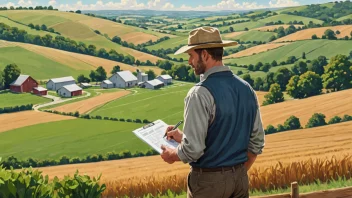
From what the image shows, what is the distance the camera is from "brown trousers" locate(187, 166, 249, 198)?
3.79 metres

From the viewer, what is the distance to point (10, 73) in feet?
55.4

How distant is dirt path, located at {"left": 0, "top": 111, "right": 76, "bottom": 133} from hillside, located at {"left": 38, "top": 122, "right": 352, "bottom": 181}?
195 centimetres

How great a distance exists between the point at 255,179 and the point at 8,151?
8.49 metres

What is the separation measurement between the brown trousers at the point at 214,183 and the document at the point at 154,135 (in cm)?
35

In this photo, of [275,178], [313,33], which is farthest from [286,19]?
[275,178]

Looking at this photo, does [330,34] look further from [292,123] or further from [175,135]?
[175,135]

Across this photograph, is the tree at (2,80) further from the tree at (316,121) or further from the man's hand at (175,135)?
the man's hand at (175,135)

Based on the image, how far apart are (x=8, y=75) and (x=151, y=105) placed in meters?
4.40

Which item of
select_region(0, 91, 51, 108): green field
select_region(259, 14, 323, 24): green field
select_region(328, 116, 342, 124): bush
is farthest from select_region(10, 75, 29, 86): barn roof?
select_region(259, 14, 323, 24): green field

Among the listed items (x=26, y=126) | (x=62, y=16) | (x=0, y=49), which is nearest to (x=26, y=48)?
(x=0, y=49)

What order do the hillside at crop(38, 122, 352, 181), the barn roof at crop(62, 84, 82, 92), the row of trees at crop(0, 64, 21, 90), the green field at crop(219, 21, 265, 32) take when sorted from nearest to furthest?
1. the hillside at crop(38, 122, 352, 181)
2. the row of trees at crop(0, 64, 21, 90)
3. the barn roof at crop(62, 84, 82, 92)
4. the green field at crop(219, 21, 265, 32)

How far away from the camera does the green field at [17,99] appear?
15.9 meters

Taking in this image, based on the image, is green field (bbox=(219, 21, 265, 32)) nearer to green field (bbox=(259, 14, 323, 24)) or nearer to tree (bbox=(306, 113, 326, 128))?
green field (bbox=(259, 14, 323, 24))

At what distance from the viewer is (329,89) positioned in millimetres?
17078
